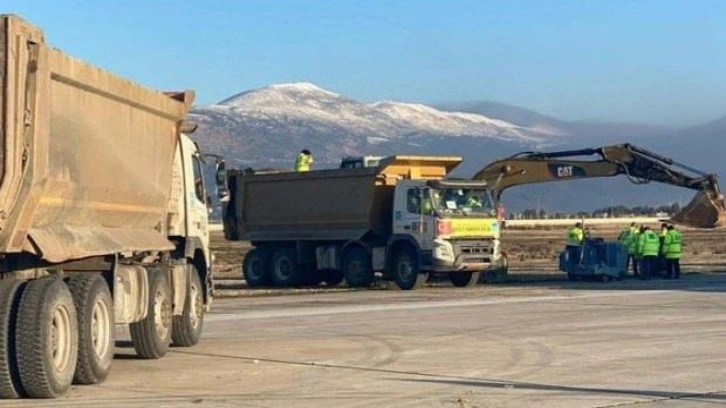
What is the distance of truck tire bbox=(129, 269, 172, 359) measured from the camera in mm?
16859

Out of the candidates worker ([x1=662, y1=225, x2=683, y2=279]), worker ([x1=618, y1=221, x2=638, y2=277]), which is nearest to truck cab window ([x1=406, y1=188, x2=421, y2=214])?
worker ([x1=618, y1=221, x2=638, y2=277])

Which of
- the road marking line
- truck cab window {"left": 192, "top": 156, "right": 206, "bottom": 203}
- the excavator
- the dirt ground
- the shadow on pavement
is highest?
the excavator

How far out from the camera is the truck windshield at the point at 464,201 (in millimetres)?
32219

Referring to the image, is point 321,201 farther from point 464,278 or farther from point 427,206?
point 464,278

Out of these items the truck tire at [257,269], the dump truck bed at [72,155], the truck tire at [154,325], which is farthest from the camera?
the truck tire at [257,269]

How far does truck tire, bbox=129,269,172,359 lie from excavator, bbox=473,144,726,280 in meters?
19.7

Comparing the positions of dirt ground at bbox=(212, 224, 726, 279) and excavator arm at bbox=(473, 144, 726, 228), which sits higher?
excavator arm at bbox=(473, 144, 726, 228)

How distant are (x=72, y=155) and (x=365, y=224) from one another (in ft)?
65.7

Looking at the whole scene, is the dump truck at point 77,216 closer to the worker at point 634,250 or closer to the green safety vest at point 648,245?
the green safety vest at point 648,245

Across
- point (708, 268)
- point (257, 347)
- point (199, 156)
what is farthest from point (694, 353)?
point (708, 268)

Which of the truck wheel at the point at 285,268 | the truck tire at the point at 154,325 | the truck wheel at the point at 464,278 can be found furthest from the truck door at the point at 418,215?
the truck tire at the point at 154,325

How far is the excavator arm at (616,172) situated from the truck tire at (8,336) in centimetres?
2389

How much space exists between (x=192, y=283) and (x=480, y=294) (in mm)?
12685

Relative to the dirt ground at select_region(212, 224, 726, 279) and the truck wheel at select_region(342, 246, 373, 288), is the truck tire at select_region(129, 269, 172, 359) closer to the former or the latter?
the truck wheel at select_region(342, 246, 373, 288)
